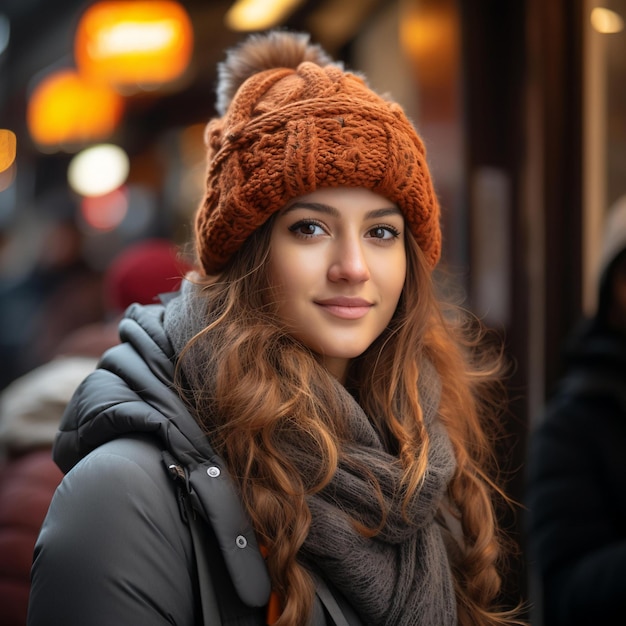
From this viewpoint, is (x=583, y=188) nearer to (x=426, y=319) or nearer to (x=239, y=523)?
(x=426, y=319)

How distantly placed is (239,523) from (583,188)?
2.70m

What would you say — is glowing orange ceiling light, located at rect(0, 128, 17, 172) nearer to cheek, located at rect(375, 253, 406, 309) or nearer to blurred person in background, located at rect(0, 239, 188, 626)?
blurred person in background, located at rect(0, 239, 188, 626)

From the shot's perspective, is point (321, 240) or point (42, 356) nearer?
point (321, 240)

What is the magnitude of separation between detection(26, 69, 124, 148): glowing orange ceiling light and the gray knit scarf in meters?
6.47

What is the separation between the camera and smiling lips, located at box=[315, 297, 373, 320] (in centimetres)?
176

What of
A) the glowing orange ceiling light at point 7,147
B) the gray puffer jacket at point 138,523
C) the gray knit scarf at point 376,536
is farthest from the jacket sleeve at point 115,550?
the glowing orange ceiling light at point 7,147

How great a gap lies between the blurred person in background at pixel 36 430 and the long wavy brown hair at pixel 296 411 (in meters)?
0.32

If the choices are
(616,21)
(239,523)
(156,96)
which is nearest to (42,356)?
(156,96)

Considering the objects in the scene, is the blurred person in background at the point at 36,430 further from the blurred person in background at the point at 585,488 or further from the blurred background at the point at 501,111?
the blurred person in background at the point at 585,488

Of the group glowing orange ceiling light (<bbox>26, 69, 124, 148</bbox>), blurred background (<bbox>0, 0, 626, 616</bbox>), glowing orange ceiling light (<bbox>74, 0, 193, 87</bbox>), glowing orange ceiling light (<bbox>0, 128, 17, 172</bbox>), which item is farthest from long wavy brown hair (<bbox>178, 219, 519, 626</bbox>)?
glowing orange ceiling light (<bbox>0, 128, 17, 172</bbox>)

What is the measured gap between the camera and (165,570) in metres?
1.55

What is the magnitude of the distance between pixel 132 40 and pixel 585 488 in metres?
3.83

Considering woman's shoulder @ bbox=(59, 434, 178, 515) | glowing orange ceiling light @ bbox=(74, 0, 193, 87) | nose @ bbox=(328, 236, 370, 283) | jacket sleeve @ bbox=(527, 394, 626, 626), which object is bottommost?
jacket sleeve @ bbox=(527, 394, 626, 626)

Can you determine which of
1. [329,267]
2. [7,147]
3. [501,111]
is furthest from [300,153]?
[7,147]
